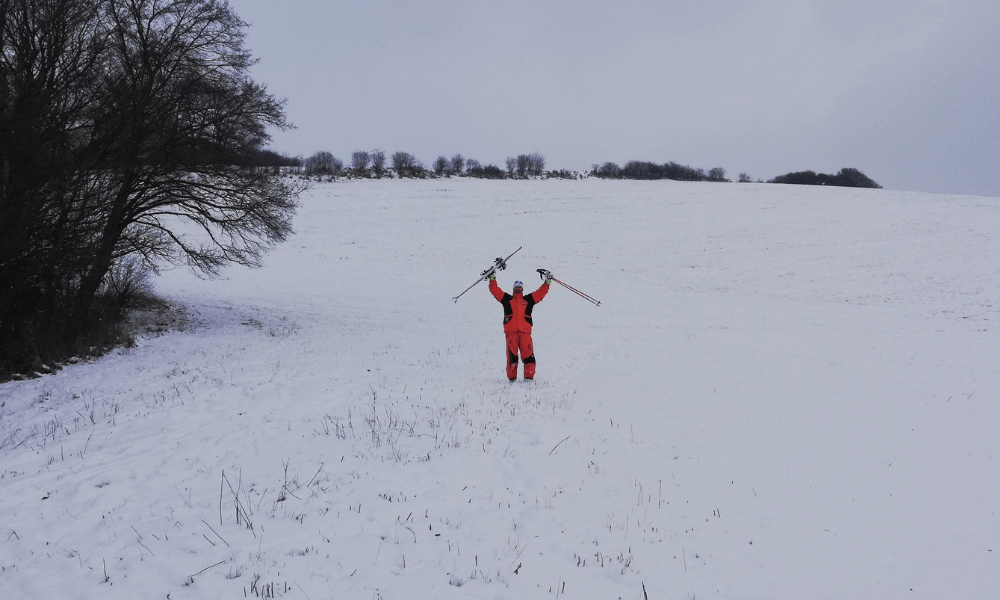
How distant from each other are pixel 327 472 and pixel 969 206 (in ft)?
178

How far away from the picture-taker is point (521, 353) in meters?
10.8

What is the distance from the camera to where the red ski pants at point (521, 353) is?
10.6m

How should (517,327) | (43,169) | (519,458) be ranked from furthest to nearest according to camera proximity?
1. (43,169)
2. (517,327)
3. (519,458)

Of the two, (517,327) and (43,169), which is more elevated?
(43,169)

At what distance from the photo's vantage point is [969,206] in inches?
1618

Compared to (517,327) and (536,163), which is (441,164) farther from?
(517,327)

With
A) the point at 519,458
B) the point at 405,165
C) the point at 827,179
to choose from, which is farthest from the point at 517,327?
the point at 827,179

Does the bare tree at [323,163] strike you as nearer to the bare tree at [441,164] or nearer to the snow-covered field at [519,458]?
the bare tree at [441,164]

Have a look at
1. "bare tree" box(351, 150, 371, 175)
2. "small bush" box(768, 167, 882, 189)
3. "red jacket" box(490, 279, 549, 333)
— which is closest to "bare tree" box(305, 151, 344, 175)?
"bare tree" box(351, 150, 371, 175)

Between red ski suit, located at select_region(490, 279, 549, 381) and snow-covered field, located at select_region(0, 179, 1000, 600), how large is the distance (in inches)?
16.9

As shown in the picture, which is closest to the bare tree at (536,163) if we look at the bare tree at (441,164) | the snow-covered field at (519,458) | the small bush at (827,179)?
the bare tree at (441,164)

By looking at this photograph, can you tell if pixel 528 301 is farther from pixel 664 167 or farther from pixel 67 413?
pixel 664 167

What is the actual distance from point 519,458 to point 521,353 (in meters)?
4.09

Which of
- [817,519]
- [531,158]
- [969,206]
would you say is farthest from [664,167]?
[817,519]
